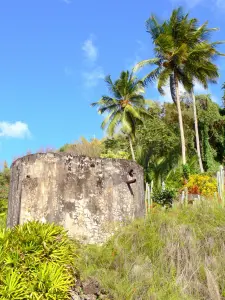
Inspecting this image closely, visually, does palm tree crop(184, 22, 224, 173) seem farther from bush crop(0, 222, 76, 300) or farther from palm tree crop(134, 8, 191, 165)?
bush crop(0, 222, 76, 300)

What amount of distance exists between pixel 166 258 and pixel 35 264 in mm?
2400

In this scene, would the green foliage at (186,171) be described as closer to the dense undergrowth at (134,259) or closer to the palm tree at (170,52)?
the palm tree at (170,52)

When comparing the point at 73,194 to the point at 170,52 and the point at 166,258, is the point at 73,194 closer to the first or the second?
the point at 166,258

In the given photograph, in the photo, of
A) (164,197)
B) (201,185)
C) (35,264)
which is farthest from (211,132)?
(35,264)

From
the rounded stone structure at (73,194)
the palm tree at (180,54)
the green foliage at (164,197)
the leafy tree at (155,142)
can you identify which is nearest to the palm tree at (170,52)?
the palm tree at (180,54)

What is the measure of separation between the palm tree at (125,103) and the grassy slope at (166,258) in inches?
900

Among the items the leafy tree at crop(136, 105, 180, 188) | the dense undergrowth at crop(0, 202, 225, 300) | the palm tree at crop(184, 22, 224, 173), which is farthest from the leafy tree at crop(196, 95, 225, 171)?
the dense undergrowth at crop(0, 202, 225, 300)

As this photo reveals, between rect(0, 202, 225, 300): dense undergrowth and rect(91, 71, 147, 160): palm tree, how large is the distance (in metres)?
22.6

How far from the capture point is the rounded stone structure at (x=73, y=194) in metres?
7.56

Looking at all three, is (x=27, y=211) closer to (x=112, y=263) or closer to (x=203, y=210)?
(x=112, y=263)

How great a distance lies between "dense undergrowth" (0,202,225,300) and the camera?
487 cm

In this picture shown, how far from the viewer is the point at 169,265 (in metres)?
6.21

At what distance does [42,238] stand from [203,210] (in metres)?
3.54

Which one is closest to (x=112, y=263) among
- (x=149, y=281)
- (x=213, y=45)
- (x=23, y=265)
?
(x=149, y=281)
